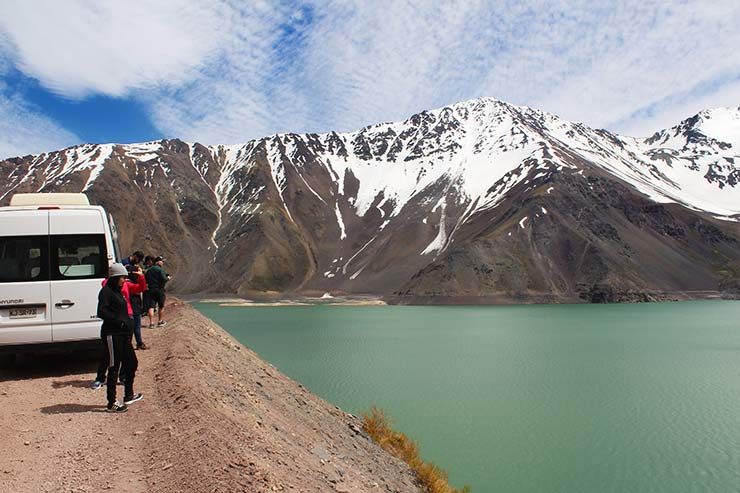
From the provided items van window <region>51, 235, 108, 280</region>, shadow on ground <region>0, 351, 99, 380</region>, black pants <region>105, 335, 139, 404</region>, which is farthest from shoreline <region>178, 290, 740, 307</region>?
black pants <region>105, 335, 139, 404</region>

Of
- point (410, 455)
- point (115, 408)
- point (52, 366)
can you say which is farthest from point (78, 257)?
point (410, 455)

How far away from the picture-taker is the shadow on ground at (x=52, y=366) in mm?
11469

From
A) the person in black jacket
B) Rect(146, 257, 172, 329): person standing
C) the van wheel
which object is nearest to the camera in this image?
the person in black jacket

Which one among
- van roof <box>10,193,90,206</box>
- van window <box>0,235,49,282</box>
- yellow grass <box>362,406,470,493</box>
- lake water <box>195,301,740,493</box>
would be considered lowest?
lake water <box>195,301,740,493</box>

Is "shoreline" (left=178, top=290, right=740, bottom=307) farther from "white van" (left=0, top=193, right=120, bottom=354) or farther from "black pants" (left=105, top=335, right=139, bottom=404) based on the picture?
"black pants" (left=105, top=335, right=139, bottom=404)

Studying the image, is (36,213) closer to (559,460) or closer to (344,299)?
(559,460)

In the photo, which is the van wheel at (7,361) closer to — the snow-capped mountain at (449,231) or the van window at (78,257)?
the van window at (78,257)

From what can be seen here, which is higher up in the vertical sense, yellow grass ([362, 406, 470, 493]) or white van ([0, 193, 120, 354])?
white van ([0, 193, 120, 354])

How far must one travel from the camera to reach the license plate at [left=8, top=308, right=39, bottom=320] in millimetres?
10500

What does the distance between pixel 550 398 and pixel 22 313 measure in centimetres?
2286

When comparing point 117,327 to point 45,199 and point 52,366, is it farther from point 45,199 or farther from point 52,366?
point 45,199

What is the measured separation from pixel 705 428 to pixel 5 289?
23.3 m

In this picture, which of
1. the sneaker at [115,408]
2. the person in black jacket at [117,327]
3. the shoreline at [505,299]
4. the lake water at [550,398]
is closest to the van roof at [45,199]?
the person in black jacket at [117,327]

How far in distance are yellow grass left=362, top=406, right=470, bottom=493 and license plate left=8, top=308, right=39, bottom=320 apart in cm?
884
